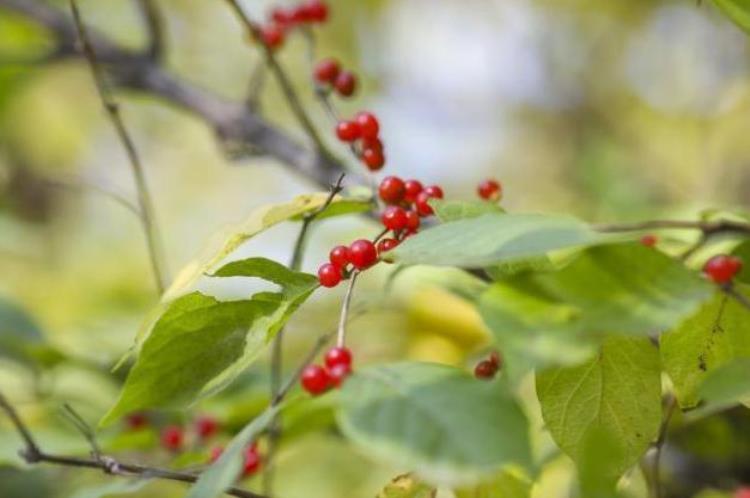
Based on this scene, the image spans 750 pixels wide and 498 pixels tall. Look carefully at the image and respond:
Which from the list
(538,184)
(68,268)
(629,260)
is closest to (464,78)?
(538,184)

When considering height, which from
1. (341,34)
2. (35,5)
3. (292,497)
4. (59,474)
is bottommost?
(292,497)

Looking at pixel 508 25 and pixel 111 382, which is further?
pixel 508 25

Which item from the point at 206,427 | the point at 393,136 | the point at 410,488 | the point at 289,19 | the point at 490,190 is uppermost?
the point at 289,19

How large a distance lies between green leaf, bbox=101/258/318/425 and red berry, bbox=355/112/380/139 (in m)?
0.22

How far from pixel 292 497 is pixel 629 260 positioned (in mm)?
987

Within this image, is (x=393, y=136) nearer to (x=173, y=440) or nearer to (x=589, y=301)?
(x=173, y=440)

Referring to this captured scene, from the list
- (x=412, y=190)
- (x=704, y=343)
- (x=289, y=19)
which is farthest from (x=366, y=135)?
(x=289, y=19)

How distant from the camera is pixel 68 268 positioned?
7.55 feet

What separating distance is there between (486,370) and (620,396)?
9 cm

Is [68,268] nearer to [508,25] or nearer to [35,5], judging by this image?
[35,5]

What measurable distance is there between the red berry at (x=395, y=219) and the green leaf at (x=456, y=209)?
0.12 feet

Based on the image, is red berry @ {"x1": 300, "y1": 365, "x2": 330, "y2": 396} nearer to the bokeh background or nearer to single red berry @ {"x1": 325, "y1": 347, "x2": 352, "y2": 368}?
single red berry @ {"x1": 325, "y1": 347, "x2": 352, "y2": 368}

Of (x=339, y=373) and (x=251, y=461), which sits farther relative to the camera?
(x=251, y=461)

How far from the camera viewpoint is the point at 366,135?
0.85 metres
